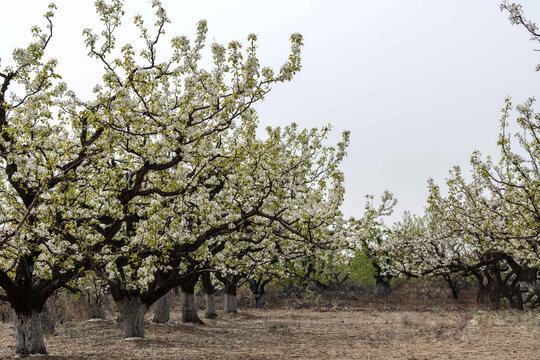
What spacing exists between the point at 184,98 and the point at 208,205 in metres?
3.63

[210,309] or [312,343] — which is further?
[210,309]

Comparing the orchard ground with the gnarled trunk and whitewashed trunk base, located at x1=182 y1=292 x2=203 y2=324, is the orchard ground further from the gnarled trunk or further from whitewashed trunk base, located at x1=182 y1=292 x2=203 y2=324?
the gnarled trunk

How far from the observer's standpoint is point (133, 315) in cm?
2072

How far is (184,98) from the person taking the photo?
14.7 m

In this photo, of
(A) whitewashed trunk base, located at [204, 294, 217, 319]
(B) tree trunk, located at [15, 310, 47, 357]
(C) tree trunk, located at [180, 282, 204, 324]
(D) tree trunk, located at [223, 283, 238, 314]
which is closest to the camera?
(B) tree trunk, located at [15, 310, 47, 357]

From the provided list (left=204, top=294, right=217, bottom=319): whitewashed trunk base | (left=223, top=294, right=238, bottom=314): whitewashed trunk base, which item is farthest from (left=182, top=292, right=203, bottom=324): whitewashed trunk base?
(left=223, top=294, right=238, bottom=314): whitewashed trunk base

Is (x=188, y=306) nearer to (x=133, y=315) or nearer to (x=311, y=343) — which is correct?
(x=133, y=315)

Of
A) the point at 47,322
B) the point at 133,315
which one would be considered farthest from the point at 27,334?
the point at 47,322

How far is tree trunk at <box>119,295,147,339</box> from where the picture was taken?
67.2ft

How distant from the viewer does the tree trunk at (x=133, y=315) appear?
2048cm

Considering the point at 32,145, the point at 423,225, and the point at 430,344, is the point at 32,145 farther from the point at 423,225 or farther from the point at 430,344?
the point at 423,225

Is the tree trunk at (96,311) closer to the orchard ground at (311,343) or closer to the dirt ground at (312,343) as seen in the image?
the orchard ground at (311,343)

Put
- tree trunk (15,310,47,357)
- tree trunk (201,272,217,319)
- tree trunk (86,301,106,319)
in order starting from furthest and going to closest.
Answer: tree trunk (86,301,106,319), tree trunk (201,272,217,319), tree trunk (15,310,47,357)

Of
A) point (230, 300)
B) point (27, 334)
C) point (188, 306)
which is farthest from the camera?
point (230, 300)
